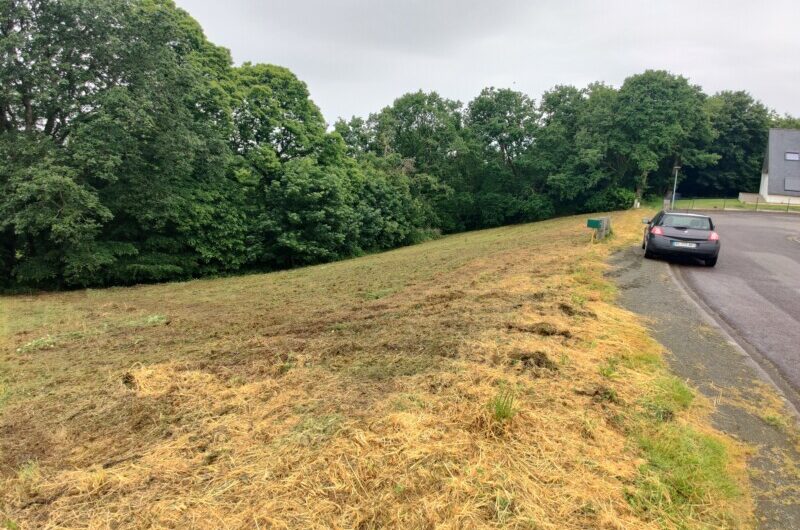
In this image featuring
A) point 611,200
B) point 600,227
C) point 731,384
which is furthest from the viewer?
point 611,200

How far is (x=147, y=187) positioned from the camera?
17500 millimetres

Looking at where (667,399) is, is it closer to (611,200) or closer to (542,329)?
(542,329)

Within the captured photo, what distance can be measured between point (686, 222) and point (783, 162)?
4768 centimetres

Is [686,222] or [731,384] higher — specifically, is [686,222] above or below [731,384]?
above

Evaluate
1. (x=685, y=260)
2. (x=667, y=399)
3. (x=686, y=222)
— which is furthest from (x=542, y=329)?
(x=686, y=222)

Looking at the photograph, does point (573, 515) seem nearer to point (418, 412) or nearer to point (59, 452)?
point (418, 412)

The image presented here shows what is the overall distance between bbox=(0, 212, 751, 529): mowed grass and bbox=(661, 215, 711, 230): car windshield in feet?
21.9

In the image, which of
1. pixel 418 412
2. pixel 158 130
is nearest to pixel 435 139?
pixel 158 130

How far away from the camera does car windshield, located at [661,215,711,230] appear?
442 inches

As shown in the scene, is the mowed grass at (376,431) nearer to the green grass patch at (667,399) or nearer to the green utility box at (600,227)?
the green grass patch at (667,399)

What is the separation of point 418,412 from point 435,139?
126 feet

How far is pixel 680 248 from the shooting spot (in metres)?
10.9

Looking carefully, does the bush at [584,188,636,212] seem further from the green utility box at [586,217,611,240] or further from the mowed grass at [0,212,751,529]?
the mowed grass at [0,212,751,529]

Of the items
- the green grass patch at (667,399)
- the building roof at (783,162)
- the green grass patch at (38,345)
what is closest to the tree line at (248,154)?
the building roof at (783,162)
